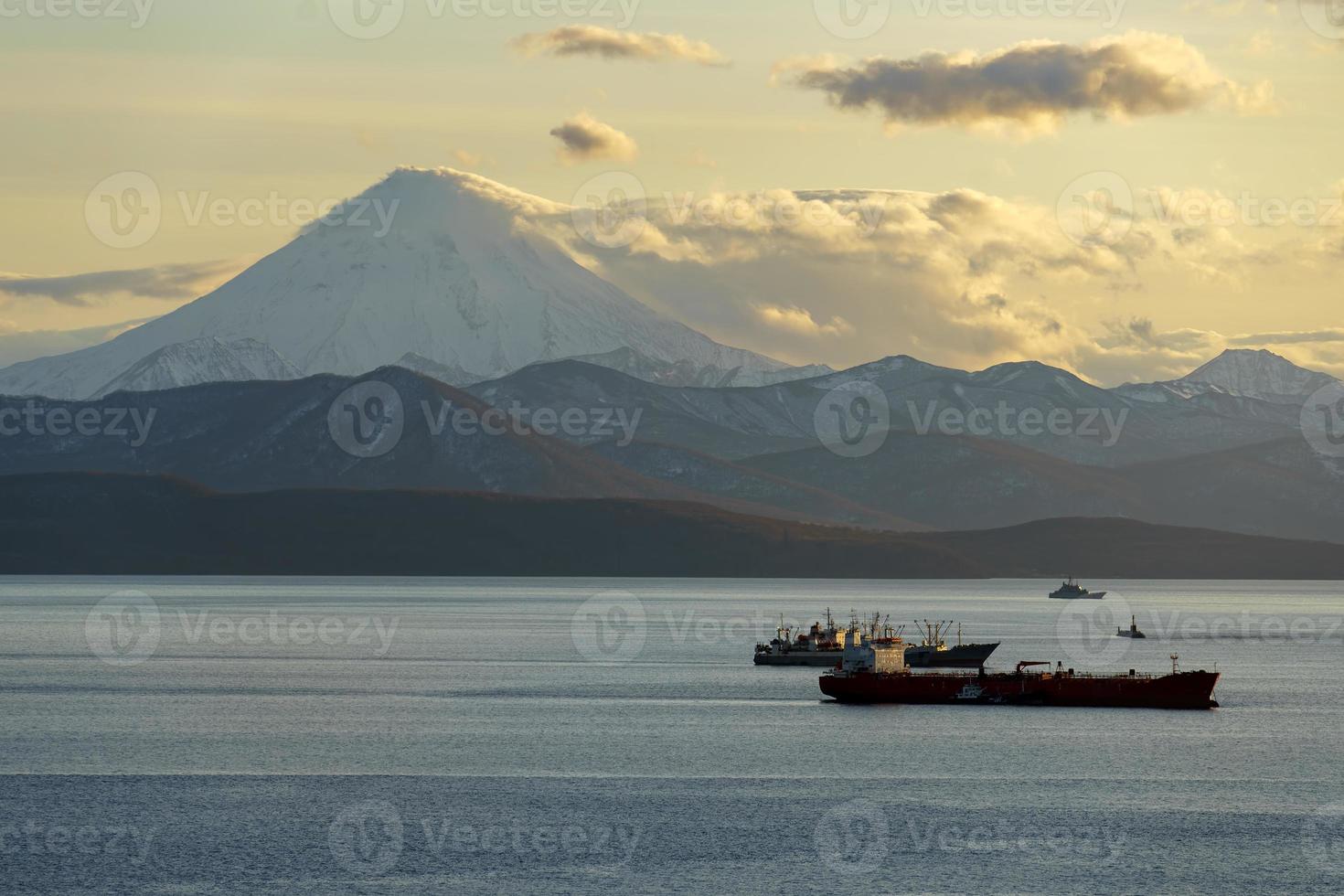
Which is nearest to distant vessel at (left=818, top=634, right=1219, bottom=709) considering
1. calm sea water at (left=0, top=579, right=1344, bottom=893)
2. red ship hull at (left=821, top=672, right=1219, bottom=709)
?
red ship hull at (left=821, top=672, right=1219, bottom=709)

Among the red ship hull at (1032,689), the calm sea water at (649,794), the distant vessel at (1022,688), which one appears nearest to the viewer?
the calm sea water at (649,794)

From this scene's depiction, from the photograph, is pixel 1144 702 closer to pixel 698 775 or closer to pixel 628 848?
pixel 698 775

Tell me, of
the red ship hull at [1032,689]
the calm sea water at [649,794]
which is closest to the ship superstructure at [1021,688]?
the red ship hull at [1032,689]

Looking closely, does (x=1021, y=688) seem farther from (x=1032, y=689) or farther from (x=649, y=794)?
(x=649, y=794)

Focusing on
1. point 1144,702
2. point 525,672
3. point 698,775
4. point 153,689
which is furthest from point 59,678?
point 1144,702

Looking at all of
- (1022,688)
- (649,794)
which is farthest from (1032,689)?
(649,794)

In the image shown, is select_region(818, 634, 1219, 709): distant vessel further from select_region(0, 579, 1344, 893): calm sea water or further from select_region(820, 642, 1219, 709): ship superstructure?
select_region(0, 579, 1344, 893): calm sea water

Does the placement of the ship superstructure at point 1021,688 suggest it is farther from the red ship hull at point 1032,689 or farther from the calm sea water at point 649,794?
the calm sea water at point 649,794
